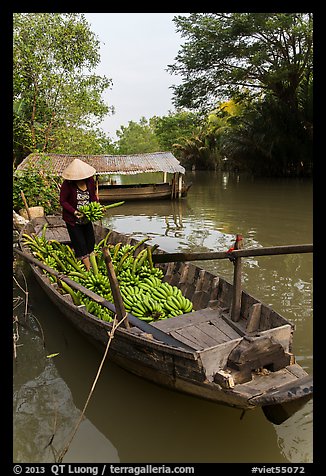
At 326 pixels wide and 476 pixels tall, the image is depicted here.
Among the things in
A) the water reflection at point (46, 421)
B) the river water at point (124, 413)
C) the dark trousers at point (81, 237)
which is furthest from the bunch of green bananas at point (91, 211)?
the water reflection at point (46, 421)

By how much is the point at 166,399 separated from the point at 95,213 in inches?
104

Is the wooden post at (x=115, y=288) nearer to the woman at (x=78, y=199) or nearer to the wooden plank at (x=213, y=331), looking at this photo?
the wooden plank at (x=213, y=331)

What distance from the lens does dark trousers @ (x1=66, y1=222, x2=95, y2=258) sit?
566 centimetres

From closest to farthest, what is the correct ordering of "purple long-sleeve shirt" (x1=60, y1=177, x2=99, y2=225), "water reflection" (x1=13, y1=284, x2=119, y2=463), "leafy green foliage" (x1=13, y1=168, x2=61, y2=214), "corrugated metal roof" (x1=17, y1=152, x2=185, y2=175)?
1. "water reflection" (x1=13, y1=284, x2=119, y2=463)
2. "purple long-sleeve shirt" (x1=60, y1=177, x2=99, y2=225)
3. "leafy green foliage" (x1=13, y1=168, x2=61, y2=214)
4. "corrugated metal roof" (x1=17, y1=152, x2=185, y2=175)

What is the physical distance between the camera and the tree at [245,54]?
17.1 metres

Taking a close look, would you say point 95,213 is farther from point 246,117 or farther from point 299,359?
point 246,117

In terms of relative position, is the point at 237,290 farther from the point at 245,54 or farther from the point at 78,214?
the point at 245,54

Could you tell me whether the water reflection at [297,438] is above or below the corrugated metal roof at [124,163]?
below

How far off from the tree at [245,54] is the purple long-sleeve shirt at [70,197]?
14.0m

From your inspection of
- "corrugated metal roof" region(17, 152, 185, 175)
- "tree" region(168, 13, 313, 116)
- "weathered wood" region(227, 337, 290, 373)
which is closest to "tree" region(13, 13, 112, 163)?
"corrugated metal roof" region(17, 152, 185, 175)

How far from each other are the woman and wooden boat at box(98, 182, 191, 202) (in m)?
9.50

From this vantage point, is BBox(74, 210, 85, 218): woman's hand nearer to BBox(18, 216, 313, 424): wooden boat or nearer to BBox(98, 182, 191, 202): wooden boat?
BBox(18, 216, 313, 424): wooden boat

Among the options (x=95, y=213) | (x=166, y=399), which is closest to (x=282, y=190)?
(x=95, y=213)

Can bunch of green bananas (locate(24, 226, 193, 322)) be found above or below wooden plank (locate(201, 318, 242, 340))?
above
